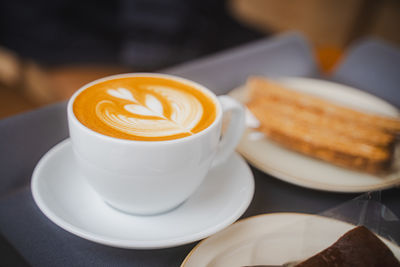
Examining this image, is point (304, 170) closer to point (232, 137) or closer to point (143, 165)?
point (232, 137)

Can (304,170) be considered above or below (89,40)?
above

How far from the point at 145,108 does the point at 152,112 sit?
0.04 feet

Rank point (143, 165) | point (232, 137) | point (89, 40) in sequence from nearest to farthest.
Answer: point (143, 165) < point (232, 137) < point (89, 40)

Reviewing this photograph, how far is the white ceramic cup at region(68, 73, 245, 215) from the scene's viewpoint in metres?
0.42

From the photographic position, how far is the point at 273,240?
44 centimetres

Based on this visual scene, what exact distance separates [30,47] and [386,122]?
5.27 feet

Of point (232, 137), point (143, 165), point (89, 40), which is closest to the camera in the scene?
point (143, 165)

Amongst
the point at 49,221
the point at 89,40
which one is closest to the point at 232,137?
the point at 49,221

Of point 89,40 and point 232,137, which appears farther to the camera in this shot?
point 89,40

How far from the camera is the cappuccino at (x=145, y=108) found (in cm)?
45

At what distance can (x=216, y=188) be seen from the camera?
535 mm

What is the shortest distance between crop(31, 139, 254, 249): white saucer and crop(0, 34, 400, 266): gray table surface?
3cm

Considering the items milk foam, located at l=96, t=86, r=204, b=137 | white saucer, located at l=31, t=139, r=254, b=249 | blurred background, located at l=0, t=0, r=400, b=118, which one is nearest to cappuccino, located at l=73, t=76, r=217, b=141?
milk foam, located at l=96, t=86, r=204, b=137

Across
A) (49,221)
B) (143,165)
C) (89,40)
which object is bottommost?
(89,40)
